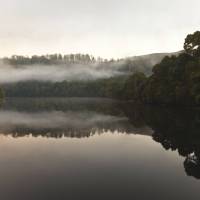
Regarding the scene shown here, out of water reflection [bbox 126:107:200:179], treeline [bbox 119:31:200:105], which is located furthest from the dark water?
treeline [bbox 119:31:200:105]

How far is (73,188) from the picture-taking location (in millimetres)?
19094

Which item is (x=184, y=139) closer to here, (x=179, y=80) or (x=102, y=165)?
(x=102, y=165)

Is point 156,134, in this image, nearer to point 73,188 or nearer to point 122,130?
point 122,130

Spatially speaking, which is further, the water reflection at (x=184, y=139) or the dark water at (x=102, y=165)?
the water reflection at (x=184, y=139)

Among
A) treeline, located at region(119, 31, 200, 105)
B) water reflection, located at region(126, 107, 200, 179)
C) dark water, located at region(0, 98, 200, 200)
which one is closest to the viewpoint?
dark water, located at region(0, 98, 200, 200)

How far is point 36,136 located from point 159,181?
77.1 ft

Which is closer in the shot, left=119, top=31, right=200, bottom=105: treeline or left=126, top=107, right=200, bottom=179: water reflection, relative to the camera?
left=126, top=107, right=200, bottom=179: water reflection

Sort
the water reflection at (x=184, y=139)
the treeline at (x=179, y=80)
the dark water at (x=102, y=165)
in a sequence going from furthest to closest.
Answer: the treeline at (x=179, y=80), the water reflection at (x=184, y=139), the dark water at (x=102, y=165)

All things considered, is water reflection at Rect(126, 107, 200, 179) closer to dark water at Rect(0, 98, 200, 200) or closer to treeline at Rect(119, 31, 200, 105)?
dark water at Rect(0, 98, 200, 200)

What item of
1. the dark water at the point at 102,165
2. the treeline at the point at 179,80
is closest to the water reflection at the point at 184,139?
the dark water at the point at 102,165

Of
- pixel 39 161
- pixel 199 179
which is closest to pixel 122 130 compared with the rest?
pixel 39 161

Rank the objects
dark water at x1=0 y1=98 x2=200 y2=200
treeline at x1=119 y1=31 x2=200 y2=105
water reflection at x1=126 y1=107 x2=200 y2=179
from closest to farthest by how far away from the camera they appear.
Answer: dark water at x1=0 y1=98 x2=200 y2=200 → water reflection at x1=126 y1=107 x2=200 y2=179 → treeline at x1=119 y1=31 x2=200 y2=105

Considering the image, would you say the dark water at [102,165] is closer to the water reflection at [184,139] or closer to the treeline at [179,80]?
the water reflection at [184,139]

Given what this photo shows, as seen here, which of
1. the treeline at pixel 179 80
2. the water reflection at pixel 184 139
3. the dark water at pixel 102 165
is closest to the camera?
the dark water at pixel 102 165
